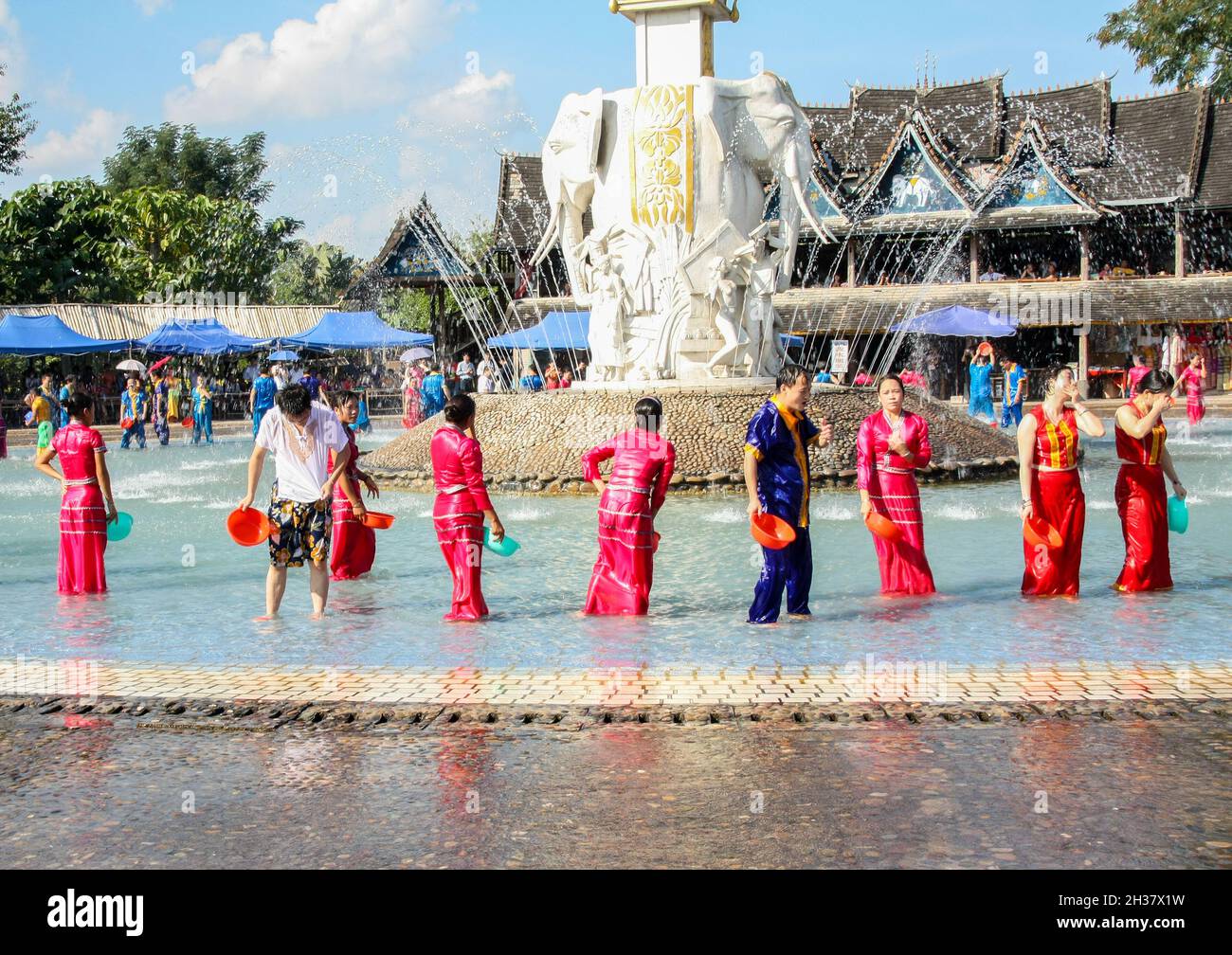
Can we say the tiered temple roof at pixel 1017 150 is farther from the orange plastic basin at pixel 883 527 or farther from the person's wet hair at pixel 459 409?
the person's wet hair at pixel 459 409

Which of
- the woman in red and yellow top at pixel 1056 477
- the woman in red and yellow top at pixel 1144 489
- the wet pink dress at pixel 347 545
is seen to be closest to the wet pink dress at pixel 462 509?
the wet pink dress at pixel 347 545

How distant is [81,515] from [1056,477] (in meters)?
6.36

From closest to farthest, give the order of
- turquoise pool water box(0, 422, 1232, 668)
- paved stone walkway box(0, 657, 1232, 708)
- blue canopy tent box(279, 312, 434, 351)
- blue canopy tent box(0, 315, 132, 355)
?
1. paved stone walkway box(0, 657, 1232, 708)
2. turquoise pool water box(0, 422, 1232, 668)
3. blue canopy tent box(0, 315, 132, 355)
4. blue canopy tent box(279, 312, 434, 351)

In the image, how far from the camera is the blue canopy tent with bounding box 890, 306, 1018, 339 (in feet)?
113

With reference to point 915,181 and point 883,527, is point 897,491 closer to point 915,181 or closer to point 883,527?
point 883,527

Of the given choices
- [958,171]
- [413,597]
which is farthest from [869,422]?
[958,171]

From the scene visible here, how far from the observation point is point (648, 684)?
646 cm

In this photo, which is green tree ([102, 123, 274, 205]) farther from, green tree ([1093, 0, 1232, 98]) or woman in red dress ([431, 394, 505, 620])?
woman in red dress ([431, 394, 505, 620])

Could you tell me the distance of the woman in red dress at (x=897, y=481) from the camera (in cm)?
873

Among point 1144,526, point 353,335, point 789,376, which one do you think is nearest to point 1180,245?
point 353,335

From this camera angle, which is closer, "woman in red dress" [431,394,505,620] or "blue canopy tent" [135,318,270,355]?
"woman in red dress" [431,394,505,620]

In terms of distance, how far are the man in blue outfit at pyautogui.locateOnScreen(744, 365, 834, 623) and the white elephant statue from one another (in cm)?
886

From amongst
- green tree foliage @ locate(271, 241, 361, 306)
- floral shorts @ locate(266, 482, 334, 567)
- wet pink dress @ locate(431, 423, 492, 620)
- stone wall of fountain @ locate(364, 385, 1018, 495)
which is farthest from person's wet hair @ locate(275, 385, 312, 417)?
green tree foliage @ locate(271, 241, 361, 306)

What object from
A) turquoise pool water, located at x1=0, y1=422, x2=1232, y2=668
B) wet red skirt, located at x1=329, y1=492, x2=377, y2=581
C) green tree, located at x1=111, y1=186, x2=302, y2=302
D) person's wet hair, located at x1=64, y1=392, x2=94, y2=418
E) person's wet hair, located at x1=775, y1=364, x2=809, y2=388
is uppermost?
green tree, located at x1=111, y1=186, x2=302, y2=302
